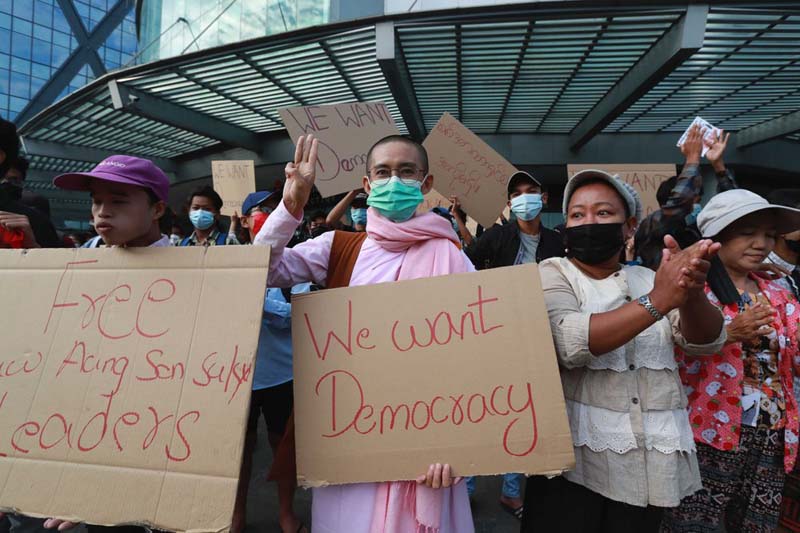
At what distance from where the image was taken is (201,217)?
2.94m

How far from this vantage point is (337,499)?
4.14 ft

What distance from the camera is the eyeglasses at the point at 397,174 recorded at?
1.45 m

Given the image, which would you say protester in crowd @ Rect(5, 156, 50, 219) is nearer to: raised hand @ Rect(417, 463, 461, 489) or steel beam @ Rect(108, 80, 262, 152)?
raised hand @ Rect(417, 463, 461, 489)

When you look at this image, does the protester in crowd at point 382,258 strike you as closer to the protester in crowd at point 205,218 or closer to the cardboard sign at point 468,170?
the protester in crowd at point 205,218

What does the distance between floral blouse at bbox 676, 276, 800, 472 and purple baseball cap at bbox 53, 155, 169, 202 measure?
1896 millimetres

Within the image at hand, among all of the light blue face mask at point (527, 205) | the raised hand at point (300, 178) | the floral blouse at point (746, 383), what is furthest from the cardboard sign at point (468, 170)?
the raised hand at point (300, 178)

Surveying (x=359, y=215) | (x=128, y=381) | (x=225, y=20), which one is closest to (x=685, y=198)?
(x=128, y=381)

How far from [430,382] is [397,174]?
0.69 metres

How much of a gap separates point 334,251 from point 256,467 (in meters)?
2.61

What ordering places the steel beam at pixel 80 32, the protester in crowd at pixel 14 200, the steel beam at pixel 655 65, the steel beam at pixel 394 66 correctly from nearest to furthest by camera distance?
the protester in crowd at pixel 14 200 < the steel beam at pixel 655 65 < the steel beam at pixel 394 66 < the steel beam at pixel 80 32

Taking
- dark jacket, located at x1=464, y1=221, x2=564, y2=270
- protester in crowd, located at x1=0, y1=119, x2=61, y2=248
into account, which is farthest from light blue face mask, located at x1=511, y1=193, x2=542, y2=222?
protester in crowd, located at x1=0, y1=119, x2=61, y2=248

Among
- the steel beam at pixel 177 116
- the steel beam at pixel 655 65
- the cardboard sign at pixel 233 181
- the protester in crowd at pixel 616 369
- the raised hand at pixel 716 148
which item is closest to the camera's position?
the protester in crowd at pixel 616 369

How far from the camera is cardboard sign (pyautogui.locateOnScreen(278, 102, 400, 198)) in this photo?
2.88 m

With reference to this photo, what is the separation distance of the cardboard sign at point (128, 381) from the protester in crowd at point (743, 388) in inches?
64.0
